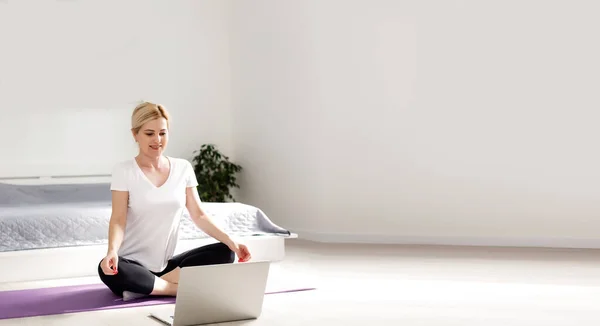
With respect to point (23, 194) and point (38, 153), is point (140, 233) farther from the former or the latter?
point (38, 153)

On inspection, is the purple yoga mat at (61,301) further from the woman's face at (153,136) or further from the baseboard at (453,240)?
the baseboard at (453,240)

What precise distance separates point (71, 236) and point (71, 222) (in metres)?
0.08

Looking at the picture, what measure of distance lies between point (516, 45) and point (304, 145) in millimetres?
1858

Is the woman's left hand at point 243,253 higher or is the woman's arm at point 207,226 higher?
the woman's arm at point 207,226

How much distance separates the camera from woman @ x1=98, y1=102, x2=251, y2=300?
3785 mm

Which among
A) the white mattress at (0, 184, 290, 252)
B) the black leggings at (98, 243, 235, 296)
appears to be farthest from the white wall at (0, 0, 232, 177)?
the black leggings at (98, 243, 235, 296)

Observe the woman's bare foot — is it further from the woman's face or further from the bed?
the bed

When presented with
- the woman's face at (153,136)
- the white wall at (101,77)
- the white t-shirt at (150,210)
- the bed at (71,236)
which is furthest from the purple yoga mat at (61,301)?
the white wall at (101,77)

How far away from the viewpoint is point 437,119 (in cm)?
652

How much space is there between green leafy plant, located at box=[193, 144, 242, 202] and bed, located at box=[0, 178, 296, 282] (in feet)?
6.39

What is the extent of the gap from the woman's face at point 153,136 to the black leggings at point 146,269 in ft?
1.68

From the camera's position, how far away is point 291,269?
523cm

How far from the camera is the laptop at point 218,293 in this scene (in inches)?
129

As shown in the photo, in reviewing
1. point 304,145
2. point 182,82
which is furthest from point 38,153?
point 304,145
